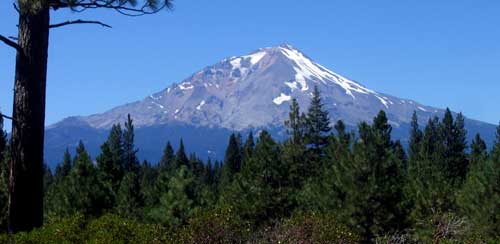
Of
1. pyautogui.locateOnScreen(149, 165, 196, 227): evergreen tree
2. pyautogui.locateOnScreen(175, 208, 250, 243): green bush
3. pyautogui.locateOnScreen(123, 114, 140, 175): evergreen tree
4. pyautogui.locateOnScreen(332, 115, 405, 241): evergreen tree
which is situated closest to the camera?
pyautogui.locateOnScreen(175, 208, 250, 243): green bush

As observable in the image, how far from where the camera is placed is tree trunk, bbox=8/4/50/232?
287 inches

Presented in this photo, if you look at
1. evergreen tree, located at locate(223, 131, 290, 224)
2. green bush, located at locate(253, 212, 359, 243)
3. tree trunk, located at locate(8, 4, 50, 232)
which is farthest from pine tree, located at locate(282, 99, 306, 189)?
tree trunk, located at locate(8, 4, 50, 232)

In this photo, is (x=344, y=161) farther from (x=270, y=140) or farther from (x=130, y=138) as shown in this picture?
(x=130, y=138)

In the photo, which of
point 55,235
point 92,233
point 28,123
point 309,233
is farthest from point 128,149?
point 55,235

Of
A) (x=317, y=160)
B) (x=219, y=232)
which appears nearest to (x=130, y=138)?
(x=317, y=160)

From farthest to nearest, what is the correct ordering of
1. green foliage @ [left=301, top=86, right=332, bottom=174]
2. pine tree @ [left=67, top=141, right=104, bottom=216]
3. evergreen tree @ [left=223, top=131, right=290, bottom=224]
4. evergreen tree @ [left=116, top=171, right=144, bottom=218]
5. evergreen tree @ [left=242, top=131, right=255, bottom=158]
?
green foliage @ [left=301, top=86, right=332, bottom=174] < evergreen tree @ [left=242, top=131, right=255, bottom=158] < evergreen tree @ [left=116, top=171, right=144, bottom=218] < pine tree @ [left=67, top=141, right=104, bottom=216] < evergreen tree @ [left=223, top=131, right=290, bottom=224]

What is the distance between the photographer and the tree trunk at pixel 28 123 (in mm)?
7293

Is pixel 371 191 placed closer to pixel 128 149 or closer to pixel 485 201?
pixel 485 201

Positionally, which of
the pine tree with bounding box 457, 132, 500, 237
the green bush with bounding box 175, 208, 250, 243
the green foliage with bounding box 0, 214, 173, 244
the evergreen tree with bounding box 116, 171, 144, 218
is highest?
the green foliage with bounding box 0, 214, 173, 244

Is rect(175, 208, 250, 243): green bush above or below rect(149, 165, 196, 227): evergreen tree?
above

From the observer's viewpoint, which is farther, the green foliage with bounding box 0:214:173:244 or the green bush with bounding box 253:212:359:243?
the green bush with bounding box 253:212:359:243

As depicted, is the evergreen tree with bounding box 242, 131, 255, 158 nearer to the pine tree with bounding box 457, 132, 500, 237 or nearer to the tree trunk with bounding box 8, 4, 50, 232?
the pine tree with bounding box 457, 132, 500, 237

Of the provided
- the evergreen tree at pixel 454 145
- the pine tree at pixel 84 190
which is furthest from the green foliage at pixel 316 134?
the pine tree at pixel 84 190

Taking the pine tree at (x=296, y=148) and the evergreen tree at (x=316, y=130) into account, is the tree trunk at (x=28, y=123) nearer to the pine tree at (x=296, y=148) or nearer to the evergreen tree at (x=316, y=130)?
the pine tree at (x=296, y=148)
